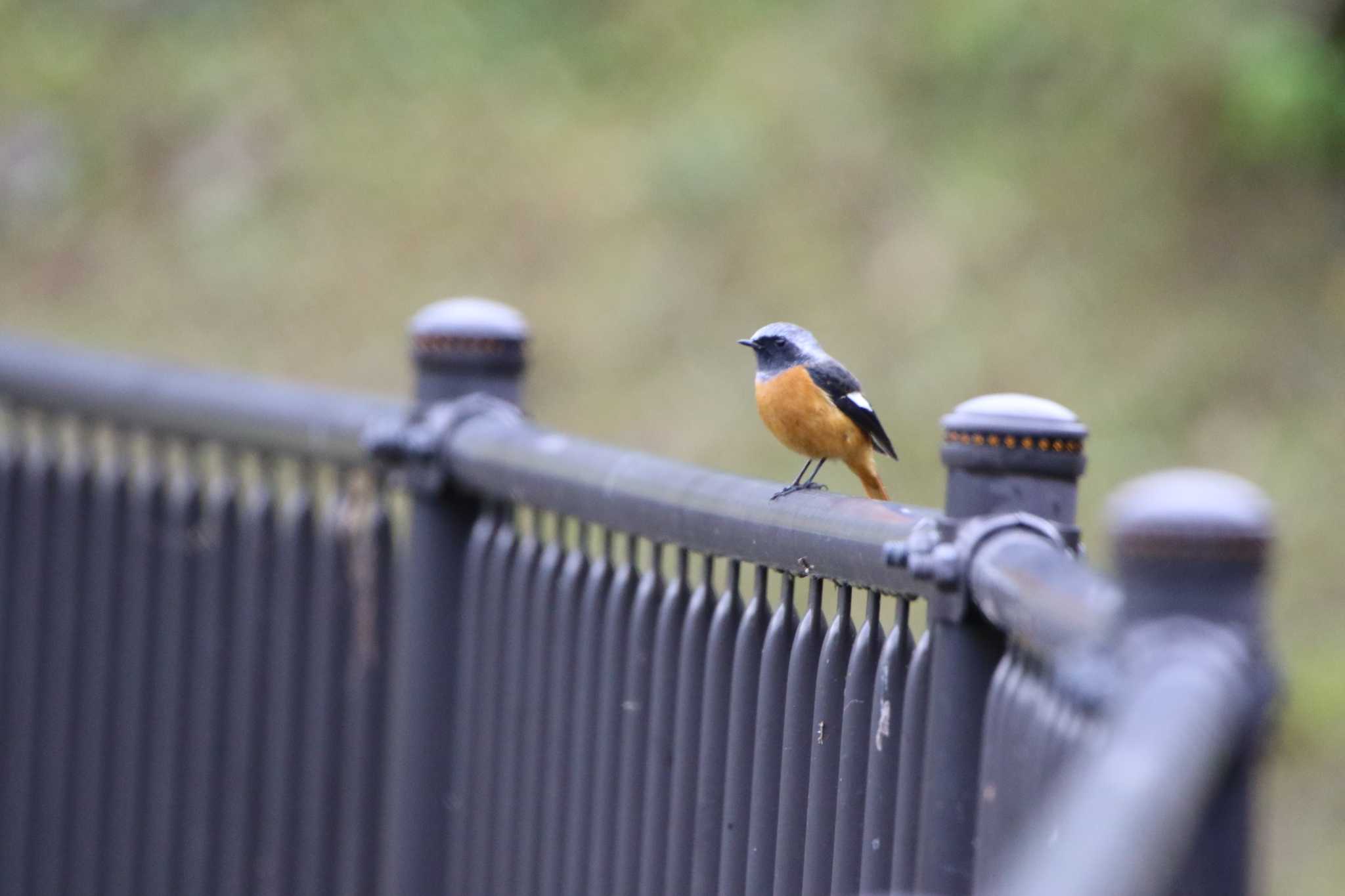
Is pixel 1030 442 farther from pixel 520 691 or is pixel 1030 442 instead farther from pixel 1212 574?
pixel 520 691

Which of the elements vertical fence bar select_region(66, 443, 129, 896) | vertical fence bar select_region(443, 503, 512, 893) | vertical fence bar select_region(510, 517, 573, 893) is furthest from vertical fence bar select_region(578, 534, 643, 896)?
vertical fence bar select_region(66, 443, 129, 896)

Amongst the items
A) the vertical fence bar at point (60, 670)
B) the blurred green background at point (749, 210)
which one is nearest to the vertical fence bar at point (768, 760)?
the vertical fence bar at point (60, 670)

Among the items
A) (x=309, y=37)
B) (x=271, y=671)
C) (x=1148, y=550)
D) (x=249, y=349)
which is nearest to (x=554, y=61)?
(x=309, y=37)

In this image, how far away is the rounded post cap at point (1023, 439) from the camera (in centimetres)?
189

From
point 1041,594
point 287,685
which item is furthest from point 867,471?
point 1041,594

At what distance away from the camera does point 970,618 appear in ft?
6.10

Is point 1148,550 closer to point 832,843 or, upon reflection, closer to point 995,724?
point 995,724

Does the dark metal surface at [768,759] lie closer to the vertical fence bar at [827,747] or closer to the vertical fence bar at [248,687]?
the vertical fence bar at [827,747]

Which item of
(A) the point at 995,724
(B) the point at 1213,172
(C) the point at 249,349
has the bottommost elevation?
(A) the point at 995,724

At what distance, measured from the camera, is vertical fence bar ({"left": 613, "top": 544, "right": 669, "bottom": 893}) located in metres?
2.44

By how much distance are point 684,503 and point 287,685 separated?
1.28 metres

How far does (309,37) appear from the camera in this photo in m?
11.9

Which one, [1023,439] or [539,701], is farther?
[539,701]

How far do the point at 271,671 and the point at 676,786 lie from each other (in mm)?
1313
